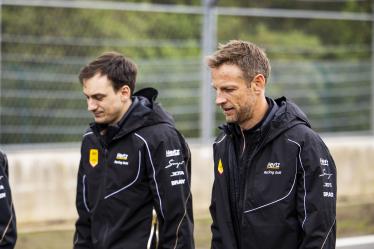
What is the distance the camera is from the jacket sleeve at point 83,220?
4.96m

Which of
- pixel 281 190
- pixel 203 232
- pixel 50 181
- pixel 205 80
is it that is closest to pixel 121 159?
pixel 281 190

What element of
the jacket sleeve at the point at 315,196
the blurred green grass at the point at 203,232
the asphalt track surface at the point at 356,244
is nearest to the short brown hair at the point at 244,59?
the jacket sleeve at the point at 315,196

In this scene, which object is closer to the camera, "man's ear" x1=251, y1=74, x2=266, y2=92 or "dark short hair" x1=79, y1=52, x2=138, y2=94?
"man's ear" x1=251, y1=74, x2=266, y2=92

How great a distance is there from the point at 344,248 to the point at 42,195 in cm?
412

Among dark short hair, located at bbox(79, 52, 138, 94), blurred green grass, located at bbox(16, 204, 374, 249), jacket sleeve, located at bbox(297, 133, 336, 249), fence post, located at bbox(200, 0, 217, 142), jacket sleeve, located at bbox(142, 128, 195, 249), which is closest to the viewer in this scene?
jacket sleeve, located at bbox(297, 133, 336, 249)

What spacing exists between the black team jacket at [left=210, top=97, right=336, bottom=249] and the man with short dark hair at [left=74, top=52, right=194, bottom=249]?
0.65m

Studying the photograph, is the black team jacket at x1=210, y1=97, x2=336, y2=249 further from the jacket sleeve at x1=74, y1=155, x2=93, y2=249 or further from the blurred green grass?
the blurred green grass

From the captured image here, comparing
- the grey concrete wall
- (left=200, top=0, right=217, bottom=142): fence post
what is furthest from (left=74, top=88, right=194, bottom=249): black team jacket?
(left=200, top=0, right=217, bottom=142): fence post

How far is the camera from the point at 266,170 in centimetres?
396

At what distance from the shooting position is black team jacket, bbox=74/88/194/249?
4.68 meters

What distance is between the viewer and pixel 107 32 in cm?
1099

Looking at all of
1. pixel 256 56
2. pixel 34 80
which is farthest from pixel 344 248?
pixel 34 80

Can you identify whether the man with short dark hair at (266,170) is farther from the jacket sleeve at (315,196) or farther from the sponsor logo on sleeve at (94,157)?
the sponsor logo on sleeve at (94,157)

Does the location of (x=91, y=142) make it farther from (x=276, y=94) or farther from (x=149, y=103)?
(x=276, y=94)
